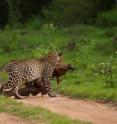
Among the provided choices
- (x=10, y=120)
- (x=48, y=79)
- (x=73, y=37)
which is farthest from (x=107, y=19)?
(x=10, y=120)

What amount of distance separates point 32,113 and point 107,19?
22654 mm

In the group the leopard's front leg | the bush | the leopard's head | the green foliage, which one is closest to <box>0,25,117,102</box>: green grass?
the leopard's front leg

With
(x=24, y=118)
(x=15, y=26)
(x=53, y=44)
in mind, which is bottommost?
(x=24, y=118)

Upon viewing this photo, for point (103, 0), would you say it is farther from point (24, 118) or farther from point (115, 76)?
point (24, 118)

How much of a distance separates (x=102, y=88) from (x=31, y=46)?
12.2m

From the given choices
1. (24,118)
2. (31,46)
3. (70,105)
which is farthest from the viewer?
(31,46)

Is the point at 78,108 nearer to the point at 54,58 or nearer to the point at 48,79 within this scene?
the point at 48,79

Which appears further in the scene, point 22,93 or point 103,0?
point 103,0

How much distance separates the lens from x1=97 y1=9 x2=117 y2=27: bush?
37125 millimetres

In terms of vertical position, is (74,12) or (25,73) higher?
(74,12)

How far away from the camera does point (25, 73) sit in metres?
18.9

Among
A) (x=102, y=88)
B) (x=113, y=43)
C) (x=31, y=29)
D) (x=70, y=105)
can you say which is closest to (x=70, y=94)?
(x=102, y=88)

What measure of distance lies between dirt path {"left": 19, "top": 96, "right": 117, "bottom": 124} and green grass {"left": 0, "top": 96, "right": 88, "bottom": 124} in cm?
45

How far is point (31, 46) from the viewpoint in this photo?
1222 inches
